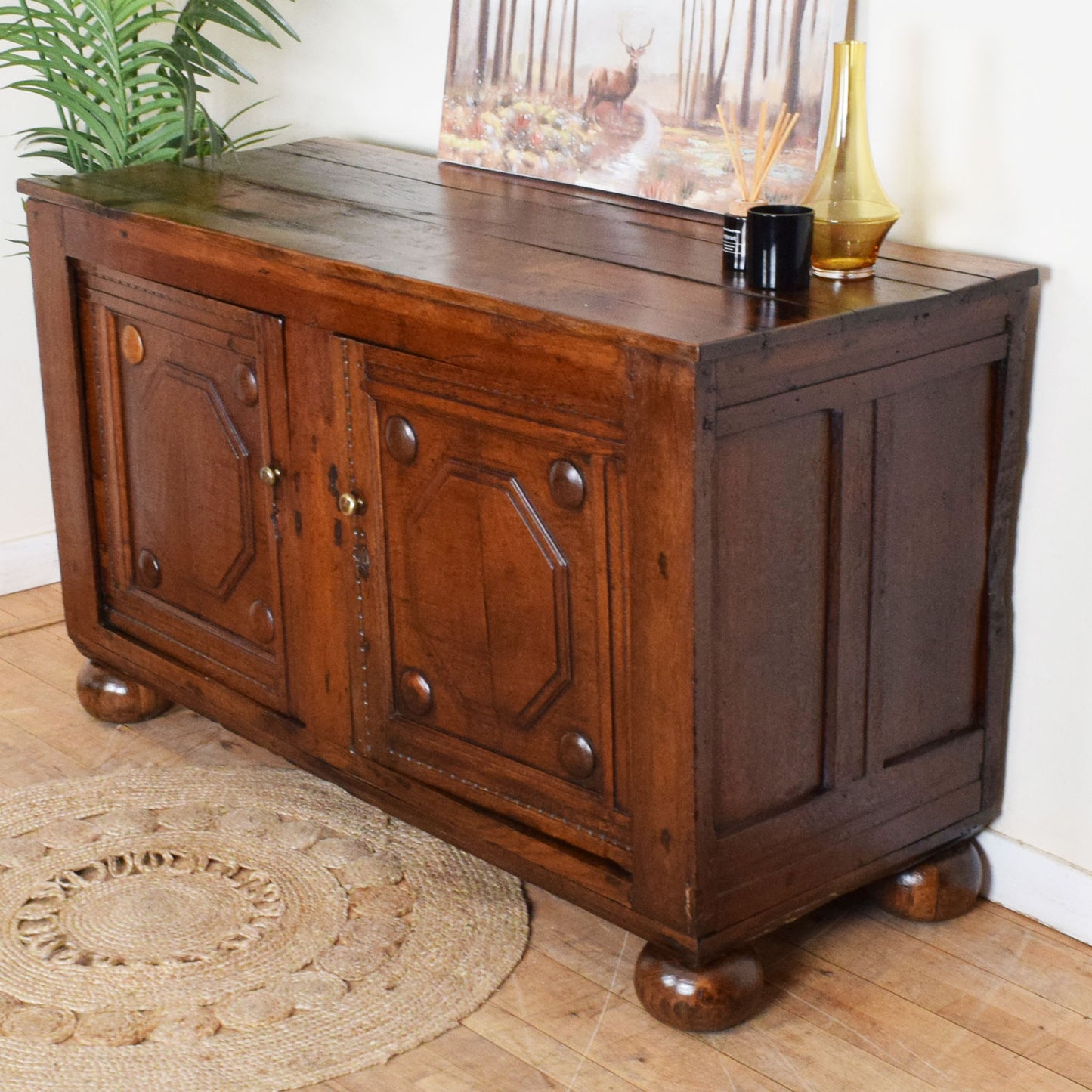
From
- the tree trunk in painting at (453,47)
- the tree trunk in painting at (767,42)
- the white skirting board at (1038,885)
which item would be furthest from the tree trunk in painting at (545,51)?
the white skirting board at (1038,885)

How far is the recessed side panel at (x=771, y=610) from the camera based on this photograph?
1.77m

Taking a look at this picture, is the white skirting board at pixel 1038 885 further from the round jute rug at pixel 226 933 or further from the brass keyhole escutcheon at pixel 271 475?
the brass keyhole escutcheon at pixel 271 475

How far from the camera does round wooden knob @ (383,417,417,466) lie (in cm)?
205

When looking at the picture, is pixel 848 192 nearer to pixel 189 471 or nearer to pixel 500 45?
pixel 500 45

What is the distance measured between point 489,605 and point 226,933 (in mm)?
629

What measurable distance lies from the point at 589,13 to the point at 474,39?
11.0 inches

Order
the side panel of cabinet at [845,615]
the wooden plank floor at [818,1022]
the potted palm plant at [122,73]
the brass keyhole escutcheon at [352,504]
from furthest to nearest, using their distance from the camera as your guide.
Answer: the potted palm plant at [122,73], the brass keyhole escutcheon at [352,504], the wooden plank floor at [818,1022], the side panel of cabinet at [845,615]

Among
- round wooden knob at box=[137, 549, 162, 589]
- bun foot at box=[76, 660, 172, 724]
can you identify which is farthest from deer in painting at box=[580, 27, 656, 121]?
bun foot at box=[76, 660, 172, 724]

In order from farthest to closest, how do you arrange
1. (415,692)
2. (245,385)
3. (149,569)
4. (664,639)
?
(149,569)
(245,385)
(415,692)
(664,639)

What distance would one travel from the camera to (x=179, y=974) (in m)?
2.11

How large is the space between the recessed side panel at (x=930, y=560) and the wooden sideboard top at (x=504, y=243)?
5.9 inches

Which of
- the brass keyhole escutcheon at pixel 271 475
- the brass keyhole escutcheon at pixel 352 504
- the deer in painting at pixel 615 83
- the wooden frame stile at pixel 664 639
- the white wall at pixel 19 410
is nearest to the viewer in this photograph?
the wooden frame stile at pixel 664 639

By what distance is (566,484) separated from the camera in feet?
6.11

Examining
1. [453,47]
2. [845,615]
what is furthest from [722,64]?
[845,615]
